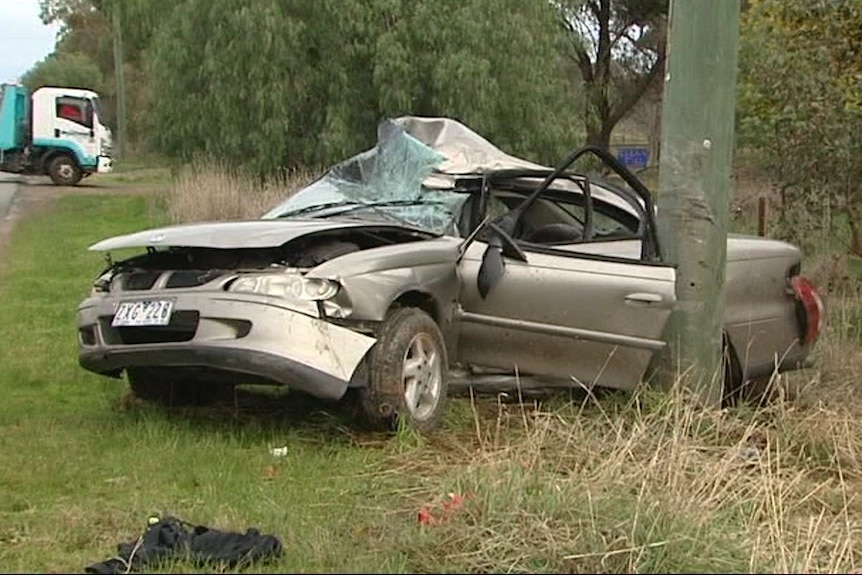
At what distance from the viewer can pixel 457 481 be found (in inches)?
179

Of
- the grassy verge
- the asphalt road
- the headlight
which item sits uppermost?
the headlight

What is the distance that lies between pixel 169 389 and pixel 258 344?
1245 millimetres

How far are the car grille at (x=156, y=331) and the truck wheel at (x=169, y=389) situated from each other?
342 mm

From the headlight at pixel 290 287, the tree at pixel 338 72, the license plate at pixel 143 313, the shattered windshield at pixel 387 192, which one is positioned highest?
the tree at pixel 338 72

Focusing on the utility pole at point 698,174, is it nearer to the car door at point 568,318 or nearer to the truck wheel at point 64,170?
the car door at point 568,318

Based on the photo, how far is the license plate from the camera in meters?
5.80

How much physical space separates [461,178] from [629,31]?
26.4 m

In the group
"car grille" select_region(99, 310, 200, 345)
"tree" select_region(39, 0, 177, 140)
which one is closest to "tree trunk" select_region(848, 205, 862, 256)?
"car grille" select_region(99, 310, 200, 345)

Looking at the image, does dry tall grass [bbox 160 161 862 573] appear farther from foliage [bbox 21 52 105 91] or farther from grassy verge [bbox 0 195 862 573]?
foliage [bbox 21 52 105 91]

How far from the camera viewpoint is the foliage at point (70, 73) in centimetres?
6762

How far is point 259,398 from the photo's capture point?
7055 mm

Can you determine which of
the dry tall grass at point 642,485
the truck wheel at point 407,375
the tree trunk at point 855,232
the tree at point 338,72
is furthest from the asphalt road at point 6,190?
the dry tall grass at point 642,485

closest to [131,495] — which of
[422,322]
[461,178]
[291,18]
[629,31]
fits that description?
[422,322]

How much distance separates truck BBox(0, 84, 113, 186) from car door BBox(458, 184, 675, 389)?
27764 mm
